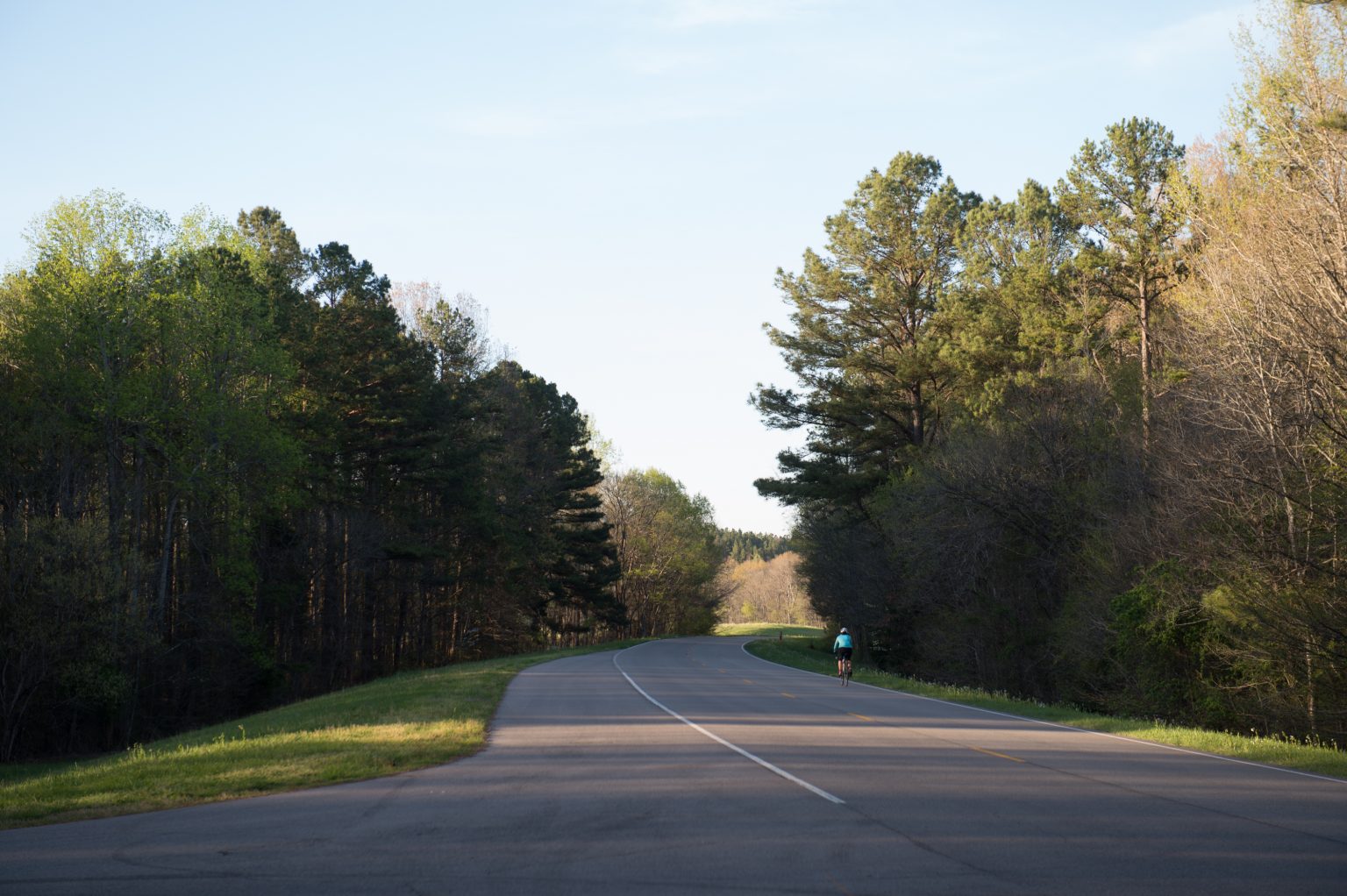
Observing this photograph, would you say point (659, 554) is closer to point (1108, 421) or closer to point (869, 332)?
point (869, 332)

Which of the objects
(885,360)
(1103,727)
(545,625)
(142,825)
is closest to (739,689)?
(1103,727)

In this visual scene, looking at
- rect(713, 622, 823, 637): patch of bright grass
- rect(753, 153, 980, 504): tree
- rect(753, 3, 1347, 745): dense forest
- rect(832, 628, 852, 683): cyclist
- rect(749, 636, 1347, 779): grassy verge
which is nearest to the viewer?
rect(749, 636, 1347, 779): grassy verge

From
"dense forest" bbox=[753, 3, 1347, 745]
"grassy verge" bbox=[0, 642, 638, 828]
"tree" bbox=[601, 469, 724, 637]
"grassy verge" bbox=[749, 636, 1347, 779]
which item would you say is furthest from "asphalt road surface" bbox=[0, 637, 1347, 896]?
"tree" bbox=[601, 469, 724, 637]

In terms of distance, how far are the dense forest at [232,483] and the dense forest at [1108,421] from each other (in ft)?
55.9

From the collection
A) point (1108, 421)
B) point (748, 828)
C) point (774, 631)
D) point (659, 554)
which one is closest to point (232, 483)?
point (1108, 421)

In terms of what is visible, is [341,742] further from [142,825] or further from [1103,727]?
[1103,727]

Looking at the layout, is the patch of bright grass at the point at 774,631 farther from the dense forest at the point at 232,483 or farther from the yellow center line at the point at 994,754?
the yellow center line at the point at 994,754

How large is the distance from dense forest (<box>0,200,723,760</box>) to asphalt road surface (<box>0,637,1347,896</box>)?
23.3 metres

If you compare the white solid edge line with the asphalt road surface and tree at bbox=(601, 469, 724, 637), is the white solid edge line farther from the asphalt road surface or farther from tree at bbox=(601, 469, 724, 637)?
tree at bbox=(601, 469, 724, 637)

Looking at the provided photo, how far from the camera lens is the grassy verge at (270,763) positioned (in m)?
11.1

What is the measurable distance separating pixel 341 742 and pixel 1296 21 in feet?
71.0

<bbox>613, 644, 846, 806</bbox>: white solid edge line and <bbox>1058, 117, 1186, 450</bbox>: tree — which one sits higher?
<bbox>1058, 117, 1186, 450</bbox>: tree

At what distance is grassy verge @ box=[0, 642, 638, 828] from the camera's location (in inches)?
437

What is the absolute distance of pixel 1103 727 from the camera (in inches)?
739
